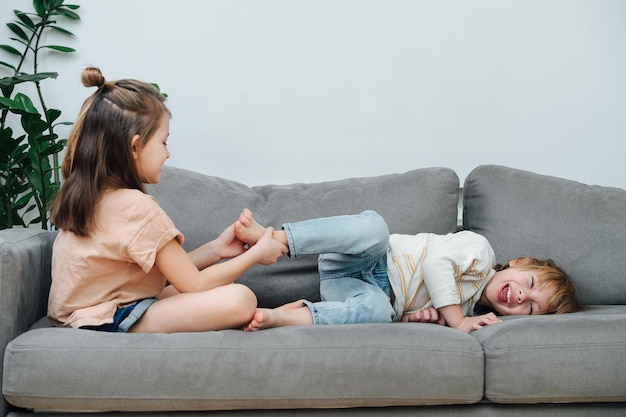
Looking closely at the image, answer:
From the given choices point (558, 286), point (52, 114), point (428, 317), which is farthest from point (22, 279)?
point (558, 286)

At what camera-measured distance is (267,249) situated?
1904 millimetres

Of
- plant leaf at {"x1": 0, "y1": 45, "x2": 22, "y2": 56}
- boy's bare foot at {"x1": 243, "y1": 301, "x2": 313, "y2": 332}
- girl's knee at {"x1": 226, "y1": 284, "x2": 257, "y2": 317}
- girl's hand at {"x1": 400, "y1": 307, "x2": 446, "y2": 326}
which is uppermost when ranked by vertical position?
plant leaf at {"x1": 0, "y1": 45, "x2": 22, "y2": 56}

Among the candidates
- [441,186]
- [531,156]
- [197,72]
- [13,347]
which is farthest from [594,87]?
[13,347]

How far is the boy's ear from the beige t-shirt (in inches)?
4.0

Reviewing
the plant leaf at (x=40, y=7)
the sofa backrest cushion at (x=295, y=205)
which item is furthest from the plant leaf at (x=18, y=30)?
the sofa backrest cushion at (x=295, y=205)

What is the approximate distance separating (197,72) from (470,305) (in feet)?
4.64

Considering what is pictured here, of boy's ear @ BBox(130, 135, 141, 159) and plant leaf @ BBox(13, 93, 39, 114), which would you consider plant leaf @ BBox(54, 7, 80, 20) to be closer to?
plant leaf @ BBox(13, 93, 39, 114)

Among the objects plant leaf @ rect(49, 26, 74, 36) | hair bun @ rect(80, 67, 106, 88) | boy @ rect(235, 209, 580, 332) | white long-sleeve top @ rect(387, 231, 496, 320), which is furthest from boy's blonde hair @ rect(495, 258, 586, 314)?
plant leaf @ rect(49, 26, 74, 36)

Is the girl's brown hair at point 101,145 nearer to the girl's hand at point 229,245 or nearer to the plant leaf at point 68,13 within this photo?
the girl's hand at point 229,245

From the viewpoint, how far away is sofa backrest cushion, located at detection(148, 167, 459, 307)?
226cm

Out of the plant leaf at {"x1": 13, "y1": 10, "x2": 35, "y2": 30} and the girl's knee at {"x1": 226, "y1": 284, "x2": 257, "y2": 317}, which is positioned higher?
the plant leaf at {"x1": 13, "y1": 10, "x2": 35, "y2": 30}

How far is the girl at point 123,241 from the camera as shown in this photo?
69.1 inches

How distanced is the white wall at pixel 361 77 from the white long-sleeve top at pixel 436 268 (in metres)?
0.70

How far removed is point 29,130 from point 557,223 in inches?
75.6
